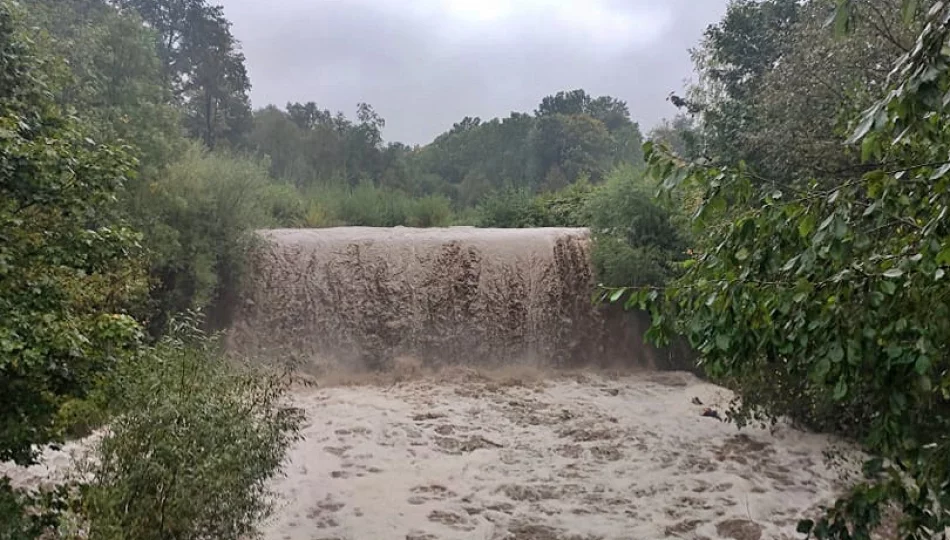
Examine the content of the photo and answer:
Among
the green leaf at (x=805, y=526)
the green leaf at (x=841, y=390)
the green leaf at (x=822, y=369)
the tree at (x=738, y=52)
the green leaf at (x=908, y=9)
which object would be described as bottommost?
the green leaf at (x=805, y=526)

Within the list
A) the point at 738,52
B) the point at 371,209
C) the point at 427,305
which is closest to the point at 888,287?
the point at 427,305

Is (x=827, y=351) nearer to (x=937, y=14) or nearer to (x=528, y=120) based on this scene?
(x=937, y=14)

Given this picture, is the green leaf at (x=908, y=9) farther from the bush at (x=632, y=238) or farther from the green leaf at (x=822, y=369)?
the bush at (x=632, y=238)

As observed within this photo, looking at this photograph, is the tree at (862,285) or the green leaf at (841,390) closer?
the tree at (862,285)

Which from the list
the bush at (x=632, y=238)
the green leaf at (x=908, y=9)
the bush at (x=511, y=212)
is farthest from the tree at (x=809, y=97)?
the bush at (x=511, y=212)

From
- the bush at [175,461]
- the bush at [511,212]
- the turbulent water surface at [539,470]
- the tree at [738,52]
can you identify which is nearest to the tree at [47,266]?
the bush at [175,461]

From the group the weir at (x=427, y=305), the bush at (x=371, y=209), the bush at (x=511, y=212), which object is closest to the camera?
the weir at (x=427, y=305)

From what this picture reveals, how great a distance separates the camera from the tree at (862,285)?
1261 mm

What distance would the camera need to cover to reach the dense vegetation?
56.6 inches

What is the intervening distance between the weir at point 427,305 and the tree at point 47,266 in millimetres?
6407

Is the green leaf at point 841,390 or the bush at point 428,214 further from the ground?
the bush at point 428,214

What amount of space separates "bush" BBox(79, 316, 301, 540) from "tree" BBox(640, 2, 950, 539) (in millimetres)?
2186

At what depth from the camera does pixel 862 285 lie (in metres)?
1.49

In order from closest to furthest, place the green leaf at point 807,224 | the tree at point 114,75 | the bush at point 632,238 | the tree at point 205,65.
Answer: the green leaf at point 807,224
the tree at point 114,75
the bush at point 632,238
the tree at point 205,65
